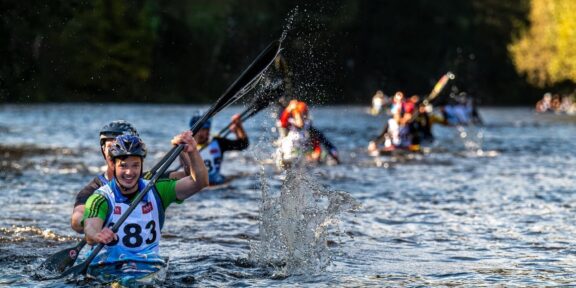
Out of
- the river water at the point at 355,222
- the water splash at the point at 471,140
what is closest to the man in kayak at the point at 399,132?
the river water at the point at 355,222

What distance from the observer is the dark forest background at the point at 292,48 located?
259ft

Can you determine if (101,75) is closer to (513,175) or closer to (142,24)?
(142,24)

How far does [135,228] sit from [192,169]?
29.5 inches

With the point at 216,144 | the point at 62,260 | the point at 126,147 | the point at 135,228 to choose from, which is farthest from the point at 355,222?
the point at 126,147

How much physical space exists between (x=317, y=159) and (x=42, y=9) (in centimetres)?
721

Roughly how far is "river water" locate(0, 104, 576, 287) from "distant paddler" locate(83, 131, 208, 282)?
658 mm

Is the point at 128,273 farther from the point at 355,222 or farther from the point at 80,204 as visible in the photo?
the point at 355,222

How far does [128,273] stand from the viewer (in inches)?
344

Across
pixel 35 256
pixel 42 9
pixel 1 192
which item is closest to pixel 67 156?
pixel 42 9

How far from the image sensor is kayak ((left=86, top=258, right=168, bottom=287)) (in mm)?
8703

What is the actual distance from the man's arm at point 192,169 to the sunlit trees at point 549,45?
68595 millimetres

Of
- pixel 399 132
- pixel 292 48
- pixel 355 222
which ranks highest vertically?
pixel 292 48

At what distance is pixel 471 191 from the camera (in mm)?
18547

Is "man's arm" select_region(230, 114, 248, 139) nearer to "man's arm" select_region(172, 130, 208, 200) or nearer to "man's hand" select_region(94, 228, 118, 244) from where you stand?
"man's arm" select_region(172, 130, 208, 200)
